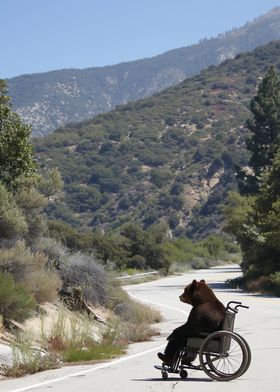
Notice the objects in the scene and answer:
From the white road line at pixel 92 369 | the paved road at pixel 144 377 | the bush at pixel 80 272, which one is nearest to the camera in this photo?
the paved road at pixel 144 377

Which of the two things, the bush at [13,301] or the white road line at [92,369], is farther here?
the bush at [13,301]

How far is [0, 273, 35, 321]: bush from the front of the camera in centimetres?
1614

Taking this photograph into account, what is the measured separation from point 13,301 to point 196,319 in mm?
5988

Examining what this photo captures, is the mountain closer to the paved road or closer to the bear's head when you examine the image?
the paved road

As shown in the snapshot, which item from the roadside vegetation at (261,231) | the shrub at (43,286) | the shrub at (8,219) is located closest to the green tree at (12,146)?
the shrub at (8,219)

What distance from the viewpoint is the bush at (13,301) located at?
53.0ft

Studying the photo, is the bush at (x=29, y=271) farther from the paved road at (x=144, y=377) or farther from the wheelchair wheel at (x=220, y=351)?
the wheelchair wheel at (x=220, y=351)

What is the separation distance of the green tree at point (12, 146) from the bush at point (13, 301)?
3834mm

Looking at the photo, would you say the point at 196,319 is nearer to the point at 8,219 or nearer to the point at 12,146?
the point at 8,219

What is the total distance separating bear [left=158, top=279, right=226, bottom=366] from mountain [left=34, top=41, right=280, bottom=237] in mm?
96727

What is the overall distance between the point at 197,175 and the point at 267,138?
5755cm

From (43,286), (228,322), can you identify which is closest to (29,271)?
(43,286)

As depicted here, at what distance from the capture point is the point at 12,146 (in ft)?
65.0

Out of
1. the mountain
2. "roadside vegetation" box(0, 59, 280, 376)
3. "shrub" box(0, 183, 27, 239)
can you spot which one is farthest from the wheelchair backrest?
the mountain
